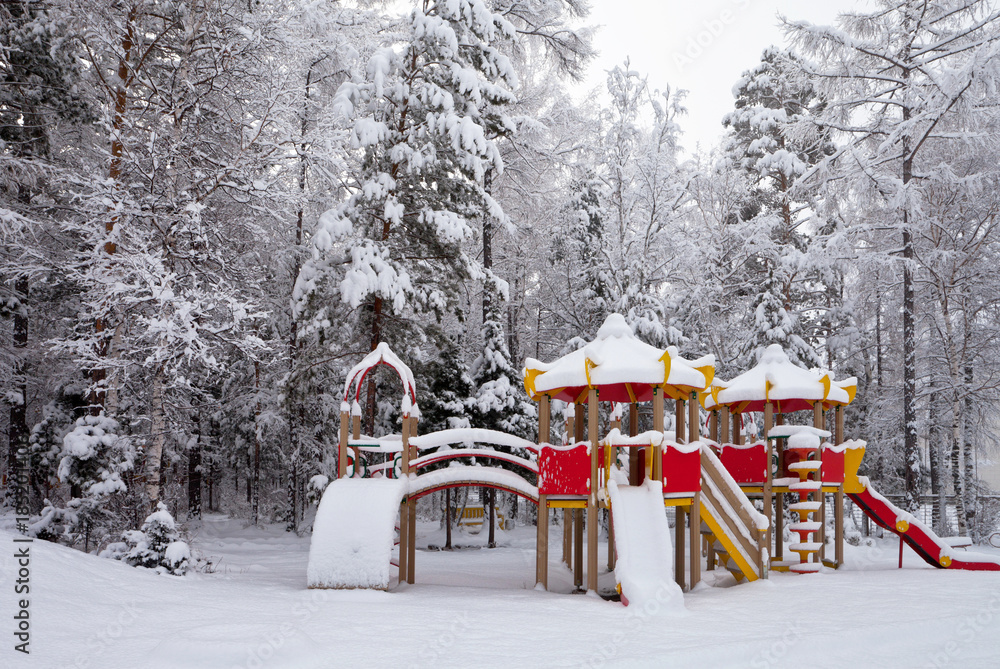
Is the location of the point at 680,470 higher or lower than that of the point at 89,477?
higher

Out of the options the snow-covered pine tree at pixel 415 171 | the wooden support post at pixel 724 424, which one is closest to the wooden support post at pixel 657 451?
the wooden support post at pixel 724 424

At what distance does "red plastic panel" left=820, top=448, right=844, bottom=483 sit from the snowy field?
1.91 m

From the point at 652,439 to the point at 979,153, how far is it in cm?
1443

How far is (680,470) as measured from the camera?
9.55m

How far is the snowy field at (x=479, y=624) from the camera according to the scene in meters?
5.55

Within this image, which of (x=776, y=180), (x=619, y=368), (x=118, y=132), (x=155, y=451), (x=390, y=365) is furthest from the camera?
(x=776, y=180)

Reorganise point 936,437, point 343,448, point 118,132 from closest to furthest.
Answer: point 343,448
point 118,132
point 936,437

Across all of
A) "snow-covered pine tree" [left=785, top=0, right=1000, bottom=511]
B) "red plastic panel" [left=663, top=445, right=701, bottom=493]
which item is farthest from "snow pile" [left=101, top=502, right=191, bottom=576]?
"snow-covered pine tree" [left=785, top=0, right=1000, bottom=511]

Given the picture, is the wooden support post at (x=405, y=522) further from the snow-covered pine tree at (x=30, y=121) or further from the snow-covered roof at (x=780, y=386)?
the snow-covered pine tree at (x=30, y=121)

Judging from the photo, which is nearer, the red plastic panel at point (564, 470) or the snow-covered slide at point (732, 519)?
the red plastic panel at point (564, 470)

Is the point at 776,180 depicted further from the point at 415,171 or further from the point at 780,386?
the point at 415,171

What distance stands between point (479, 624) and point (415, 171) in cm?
985

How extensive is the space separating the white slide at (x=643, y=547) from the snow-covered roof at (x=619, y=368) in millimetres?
1384

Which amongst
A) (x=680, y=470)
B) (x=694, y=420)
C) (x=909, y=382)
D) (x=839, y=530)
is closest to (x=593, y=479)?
(x=680, y=470)
